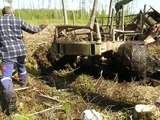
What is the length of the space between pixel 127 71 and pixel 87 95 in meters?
1.08

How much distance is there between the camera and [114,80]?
Result: 25.5 ft

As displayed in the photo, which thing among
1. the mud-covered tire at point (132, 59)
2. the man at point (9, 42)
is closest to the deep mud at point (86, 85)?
the mud-covered tire at point (132, 59)

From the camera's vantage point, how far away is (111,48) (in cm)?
767

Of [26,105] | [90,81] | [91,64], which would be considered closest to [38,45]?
[91,64]

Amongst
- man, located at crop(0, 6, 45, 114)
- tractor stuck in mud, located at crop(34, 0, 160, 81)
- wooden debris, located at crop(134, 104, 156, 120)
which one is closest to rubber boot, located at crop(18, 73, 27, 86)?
man, located at crop(0, 6, 45, 114)

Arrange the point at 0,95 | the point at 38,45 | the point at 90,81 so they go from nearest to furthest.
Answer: the point at 0,95, the point at 90,81, the point at 38,45

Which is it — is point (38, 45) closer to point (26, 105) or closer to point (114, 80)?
point (114, 80)

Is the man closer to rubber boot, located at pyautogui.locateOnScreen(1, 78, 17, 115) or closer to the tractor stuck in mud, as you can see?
rubber boot, located at pyautogui.locateOnScreen(1, 78, 17, 115)

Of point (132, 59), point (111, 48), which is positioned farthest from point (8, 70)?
point (111, 48)

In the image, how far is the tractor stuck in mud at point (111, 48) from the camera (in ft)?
23.5

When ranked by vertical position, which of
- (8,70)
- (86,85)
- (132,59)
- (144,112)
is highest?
(8,70)

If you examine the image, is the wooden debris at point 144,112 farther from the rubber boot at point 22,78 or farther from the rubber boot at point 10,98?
the rubber boot at point 22,78

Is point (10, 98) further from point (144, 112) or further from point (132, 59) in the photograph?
point (132, 59)

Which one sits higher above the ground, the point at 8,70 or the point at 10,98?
the point at 8,70
